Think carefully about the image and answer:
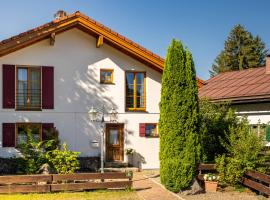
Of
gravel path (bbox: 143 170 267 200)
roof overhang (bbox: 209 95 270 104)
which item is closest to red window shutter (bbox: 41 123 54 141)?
gravel path (bbox: 143 170 267 200)

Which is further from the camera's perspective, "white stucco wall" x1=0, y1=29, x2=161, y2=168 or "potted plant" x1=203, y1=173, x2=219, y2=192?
"white stucco wall" x1=0, y1=29, x2=161, y2=168

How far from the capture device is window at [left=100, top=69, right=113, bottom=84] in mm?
19359

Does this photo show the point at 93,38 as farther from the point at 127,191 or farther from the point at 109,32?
the point at 127,191

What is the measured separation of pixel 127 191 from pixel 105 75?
22.6 feet

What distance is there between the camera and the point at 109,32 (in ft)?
62.0

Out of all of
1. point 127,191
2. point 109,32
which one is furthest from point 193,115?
point 109,32

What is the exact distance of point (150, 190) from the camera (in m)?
14.4

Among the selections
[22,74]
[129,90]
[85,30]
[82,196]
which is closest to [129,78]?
[129,90]

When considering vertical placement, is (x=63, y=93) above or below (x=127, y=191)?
above

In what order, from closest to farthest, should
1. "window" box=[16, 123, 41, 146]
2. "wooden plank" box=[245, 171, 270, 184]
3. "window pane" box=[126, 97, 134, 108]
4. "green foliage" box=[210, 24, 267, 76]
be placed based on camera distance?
"wooden plank" box=[245, 171, 270, 184] < "window" box=[16, 123, 41, 146] < "window pane" box=[126, 97, 134, 108] < "green foliage" box=[210, 24, 267, 76]

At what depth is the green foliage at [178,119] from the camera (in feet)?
46.5

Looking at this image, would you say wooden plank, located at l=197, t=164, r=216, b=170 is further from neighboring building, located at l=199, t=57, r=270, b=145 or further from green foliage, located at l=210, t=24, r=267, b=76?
green foliage, located at l=210, t=24, r=267, b=76

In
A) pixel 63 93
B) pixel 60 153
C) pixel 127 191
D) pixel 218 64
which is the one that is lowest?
pixel 127 191

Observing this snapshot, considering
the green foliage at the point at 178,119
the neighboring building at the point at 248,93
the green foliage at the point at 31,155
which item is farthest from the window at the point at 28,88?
the neighboring building at the point at 248,93
